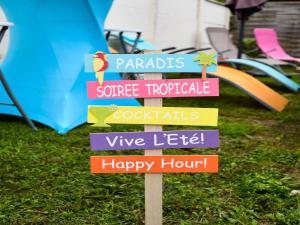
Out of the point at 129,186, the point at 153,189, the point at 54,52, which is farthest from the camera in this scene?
the point at 54,52

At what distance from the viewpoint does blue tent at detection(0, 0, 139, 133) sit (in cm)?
407

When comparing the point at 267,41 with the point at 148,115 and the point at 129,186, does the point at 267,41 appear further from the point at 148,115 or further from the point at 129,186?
the point at 148,115

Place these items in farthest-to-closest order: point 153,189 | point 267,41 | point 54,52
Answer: point 267,41 < point 54,52 < point 153,189

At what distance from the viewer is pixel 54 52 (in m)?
4.09

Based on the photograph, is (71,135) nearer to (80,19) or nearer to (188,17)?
(80,19)

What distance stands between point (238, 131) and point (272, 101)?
1590 mm

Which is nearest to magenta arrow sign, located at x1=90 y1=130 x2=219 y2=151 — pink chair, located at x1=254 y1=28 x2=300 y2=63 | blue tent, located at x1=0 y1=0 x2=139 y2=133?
blue tent, located at x1=0 y1=0 x2=139 y2=133

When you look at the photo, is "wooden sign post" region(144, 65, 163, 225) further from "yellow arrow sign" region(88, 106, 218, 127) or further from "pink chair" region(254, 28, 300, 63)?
"pink chair" region(254, 28, 300, 63)

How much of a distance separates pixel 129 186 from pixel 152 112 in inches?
34.3

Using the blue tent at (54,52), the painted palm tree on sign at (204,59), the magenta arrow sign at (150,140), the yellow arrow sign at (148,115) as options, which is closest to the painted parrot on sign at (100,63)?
the yellow arrow sign at (148,115)

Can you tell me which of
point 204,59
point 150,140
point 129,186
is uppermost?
point 204,59

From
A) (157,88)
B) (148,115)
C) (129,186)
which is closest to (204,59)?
(157,88)

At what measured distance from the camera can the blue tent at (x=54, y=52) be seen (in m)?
4.07

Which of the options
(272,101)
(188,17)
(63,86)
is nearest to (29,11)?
(63,86)
